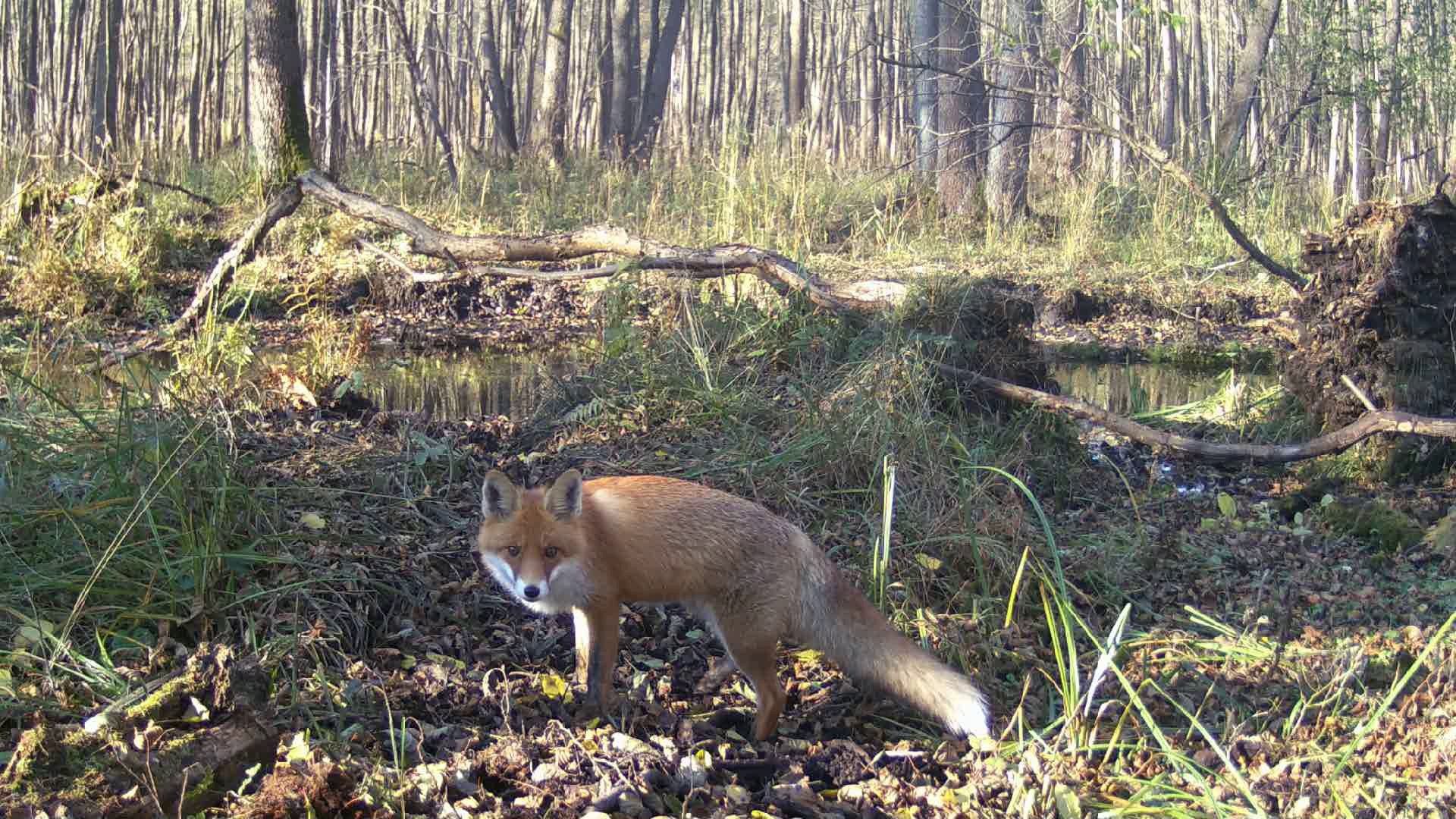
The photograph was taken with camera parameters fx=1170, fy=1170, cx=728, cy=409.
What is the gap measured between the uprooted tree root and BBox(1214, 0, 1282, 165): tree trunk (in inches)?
305

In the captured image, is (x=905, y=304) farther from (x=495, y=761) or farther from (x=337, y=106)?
(x=337, y=106)

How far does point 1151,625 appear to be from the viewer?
14.7ft

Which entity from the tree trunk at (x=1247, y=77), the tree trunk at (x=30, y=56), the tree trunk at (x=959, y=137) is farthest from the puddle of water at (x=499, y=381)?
the tree trunk at (x=30, y=56)

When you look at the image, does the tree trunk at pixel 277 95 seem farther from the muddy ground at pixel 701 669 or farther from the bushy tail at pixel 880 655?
the bushy tail at pixel 880 655

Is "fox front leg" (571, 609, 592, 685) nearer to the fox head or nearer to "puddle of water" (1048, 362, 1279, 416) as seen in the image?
the fox head

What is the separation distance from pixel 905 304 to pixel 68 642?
4642mm

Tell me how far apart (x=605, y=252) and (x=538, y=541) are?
4876 millimetres

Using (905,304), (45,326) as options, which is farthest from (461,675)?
(45,326)

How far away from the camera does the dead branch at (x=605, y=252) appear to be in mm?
7184

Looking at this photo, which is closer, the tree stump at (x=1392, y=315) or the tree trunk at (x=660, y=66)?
the tree stump at (x=1392, y=315)

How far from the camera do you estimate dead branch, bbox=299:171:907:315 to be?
23.6 ft

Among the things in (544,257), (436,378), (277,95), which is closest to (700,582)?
(436,378)

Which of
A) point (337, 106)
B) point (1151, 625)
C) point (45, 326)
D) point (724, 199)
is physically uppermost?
point (337, 106)

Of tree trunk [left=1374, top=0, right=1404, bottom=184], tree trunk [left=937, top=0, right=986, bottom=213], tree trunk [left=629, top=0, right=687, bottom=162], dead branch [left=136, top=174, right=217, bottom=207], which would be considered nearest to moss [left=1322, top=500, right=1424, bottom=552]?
tree trunk [left=937, top=0, right=986, bottom=213]
